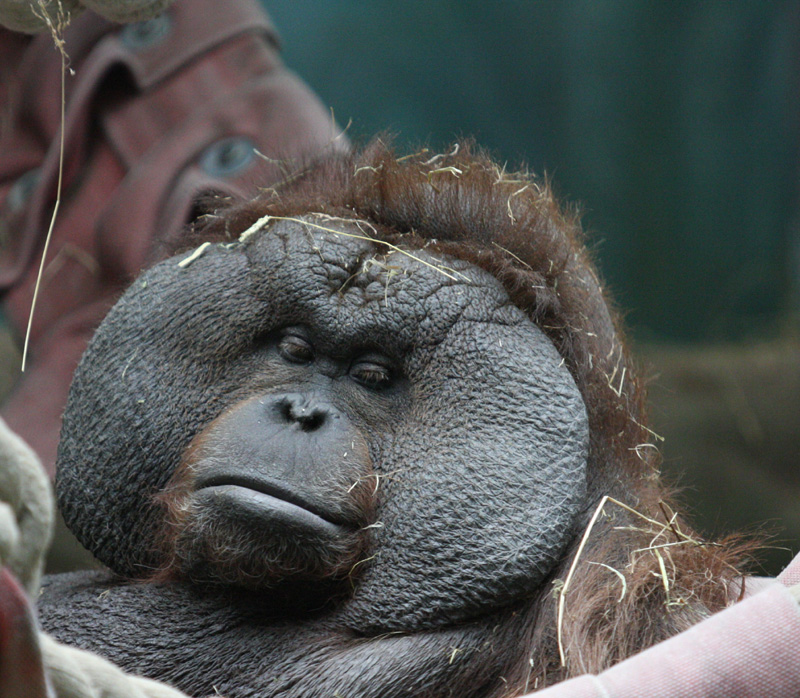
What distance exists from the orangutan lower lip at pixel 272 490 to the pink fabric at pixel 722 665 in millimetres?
571

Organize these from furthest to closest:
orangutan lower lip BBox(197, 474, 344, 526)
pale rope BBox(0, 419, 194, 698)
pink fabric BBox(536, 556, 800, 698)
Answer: orangutan lower lip BBox(197, 474, 344, 526) → pink fabric BBox(536, 556, 800, 698) → pale rope BBox(0, 419, 194, 698)

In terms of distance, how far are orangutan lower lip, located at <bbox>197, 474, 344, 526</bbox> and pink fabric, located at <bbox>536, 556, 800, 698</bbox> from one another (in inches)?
22.5

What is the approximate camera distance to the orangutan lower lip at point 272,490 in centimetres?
150

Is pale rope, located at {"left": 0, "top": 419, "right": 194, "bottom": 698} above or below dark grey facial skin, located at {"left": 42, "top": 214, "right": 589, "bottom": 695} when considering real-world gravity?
above

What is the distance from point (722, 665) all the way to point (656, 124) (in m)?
4.32

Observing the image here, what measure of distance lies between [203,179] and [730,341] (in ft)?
10.9

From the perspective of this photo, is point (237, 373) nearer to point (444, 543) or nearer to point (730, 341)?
point (444, 543)

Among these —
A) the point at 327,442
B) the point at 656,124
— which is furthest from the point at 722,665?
the point at 656,124

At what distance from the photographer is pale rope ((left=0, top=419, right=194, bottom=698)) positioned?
0.73 m

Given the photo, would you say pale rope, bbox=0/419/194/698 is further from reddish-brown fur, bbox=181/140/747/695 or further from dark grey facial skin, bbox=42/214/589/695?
reddish-brown fur, bbox=181/140/747/695

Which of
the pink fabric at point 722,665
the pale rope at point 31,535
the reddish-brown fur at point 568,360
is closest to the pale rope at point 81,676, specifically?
the pale rope at point 31,535

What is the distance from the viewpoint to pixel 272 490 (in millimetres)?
1504

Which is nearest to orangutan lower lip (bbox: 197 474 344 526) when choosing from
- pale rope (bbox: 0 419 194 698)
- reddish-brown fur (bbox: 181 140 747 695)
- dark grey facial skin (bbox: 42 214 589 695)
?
dark grey facial skin (bbox: 42 214 589 695)

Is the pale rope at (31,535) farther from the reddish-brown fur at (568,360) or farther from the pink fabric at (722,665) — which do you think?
the reddish-brown fur at (568,360)
